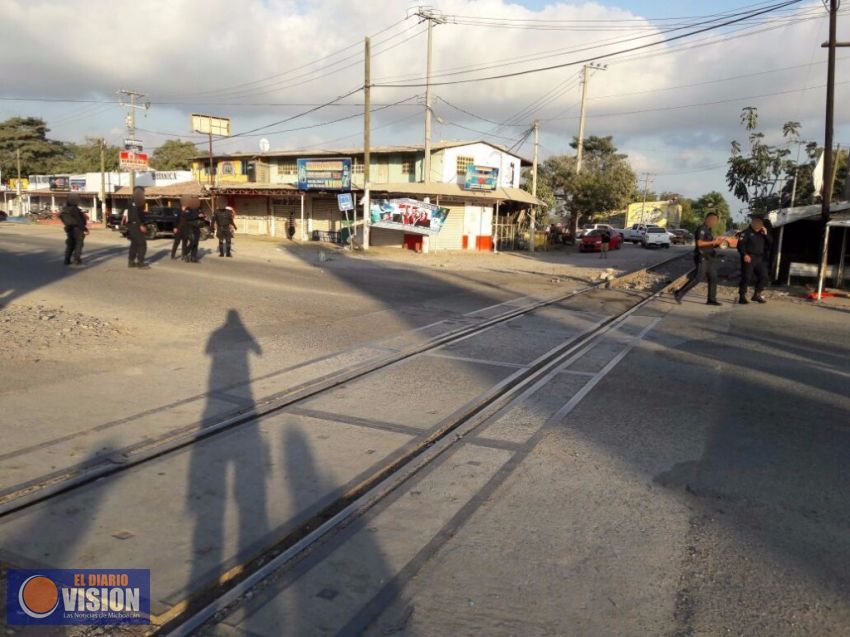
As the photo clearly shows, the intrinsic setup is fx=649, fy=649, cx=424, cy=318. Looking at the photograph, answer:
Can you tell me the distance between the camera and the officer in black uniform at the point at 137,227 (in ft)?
49.4

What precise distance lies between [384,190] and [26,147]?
59.9m

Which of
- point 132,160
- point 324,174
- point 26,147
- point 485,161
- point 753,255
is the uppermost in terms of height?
point 26,147

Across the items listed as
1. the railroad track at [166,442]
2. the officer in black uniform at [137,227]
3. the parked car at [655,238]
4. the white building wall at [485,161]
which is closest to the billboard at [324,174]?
the white building wall at [485,161]

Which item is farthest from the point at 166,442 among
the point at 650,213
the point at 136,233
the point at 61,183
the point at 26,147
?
the point at 26,147

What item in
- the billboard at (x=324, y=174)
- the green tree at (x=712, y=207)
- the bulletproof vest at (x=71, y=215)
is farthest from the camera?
the green tree at (x=712, y=207)

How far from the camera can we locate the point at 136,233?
1563 centimetres

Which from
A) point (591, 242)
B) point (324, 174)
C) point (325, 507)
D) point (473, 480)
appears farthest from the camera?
point (591, 242)

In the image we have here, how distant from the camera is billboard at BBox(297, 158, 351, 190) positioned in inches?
1262

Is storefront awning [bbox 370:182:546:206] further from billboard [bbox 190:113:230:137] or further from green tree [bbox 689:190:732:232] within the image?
green tree [bbox 689:190:732:232]

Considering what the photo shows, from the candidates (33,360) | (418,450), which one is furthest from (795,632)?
(33,360)

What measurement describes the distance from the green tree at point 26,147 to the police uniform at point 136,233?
67.3 m

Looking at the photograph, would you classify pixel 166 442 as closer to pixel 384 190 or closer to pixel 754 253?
pixel 754 253

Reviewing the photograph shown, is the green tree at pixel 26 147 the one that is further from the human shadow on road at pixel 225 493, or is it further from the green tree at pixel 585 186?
the human shadow on road at pixel 225 493

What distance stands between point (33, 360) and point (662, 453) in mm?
6564
